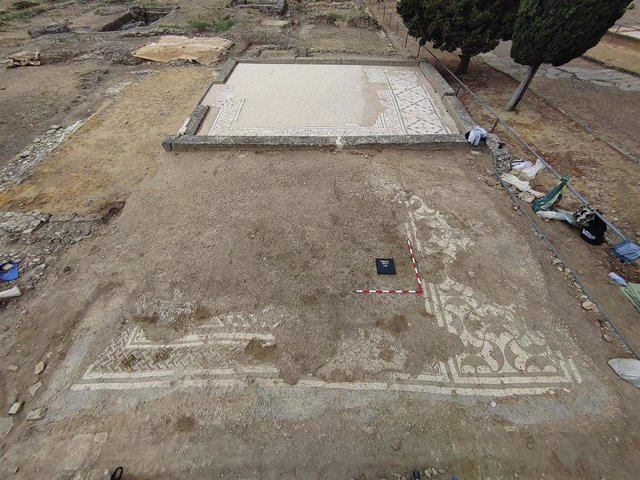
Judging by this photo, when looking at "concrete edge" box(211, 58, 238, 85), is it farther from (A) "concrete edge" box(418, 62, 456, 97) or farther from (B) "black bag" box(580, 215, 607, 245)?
(B) "black bag" box(580, 215, 607, 245)

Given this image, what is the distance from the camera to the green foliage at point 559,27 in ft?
18.8

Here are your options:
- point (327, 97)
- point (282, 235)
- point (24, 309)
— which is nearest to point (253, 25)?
point (327, 97)

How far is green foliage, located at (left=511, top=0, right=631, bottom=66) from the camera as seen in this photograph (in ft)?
18.8

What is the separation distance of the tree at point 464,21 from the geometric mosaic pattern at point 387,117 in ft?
4.36

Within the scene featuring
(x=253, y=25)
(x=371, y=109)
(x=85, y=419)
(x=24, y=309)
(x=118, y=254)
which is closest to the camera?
(x=85, y=419)

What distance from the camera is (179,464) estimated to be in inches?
106

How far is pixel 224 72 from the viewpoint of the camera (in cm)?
905

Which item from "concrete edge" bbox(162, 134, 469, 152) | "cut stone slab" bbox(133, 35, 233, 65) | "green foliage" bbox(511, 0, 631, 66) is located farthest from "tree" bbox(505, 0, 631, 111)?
"cut stone slab" bbox(133, 35, 233, 65)

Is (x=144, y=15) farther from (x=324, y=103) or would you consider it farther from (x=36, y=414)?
(x=36, y=414)

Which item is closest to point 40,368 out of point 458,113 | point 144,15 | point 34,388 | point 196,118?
point 34,388

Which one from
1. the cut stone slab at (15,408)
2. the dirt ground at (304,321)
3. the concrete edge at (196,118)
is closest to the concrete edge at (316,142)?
the dirt ground at (304,321)

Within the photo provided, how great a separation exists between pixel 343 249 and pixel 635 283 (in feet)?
12.5

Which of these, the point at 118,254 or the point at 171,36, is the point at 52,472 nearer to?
the point at 118,254

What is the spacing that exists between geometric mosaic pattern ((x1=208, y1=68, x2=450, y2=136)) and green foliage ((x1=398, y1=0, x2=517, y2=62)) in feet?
4.29
